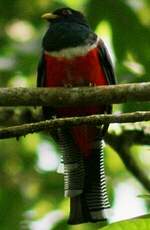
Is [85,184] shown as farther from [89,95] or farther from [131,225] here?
[131,225]

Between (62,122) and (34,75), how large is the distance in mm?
2838

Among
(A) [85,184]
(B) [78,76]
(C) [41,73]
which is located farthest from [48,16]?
(A) [85,184]

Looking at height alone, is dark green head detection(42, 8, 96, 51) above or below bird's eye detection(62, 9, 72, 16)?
below

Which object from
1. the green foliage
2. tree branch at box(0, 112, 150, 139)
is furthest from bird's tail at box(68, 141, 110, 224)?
the green foliage

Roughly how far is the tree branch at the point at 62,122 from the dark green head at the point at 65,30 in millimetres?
1615

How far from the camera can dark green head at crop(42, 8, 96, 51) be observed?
4.52 meters

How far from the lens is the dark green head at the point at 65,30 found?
4523 mm

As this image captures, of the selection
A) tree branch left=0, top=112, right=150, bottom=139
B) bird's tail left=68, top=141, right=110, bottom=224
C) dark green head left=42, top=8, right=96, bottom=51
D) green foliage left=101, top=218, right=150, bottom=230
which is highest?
dark green head left=42, top=8, right=96, bottom=51

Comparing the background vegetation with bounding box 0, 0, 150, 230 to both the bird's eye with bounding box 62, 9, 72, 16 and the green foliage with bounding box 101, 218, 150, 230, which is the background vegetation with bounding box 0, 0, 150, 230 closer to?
the bird's eye with bounding box 62, 9, 72, 16

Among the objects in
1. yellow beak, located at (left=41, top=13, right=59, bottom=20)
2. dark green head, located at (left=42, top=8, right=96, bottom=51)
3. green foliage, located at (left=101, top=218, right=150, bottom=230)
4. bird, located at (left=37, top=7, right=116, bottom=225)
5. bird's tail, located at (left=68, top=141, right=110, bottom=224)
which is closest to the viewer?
green foliage, located at (left=101, top=218, right=150, bottom=230)

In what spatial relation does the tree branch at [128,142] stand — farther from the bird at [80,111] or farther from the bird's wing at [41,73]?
the bird's wing at [41,73]

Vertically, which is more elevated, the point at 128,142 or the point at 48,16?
the point at 48,16

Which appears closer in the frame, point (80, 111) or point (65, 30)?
point (80, 111)

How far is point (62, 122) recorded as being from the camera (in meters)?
2.87
